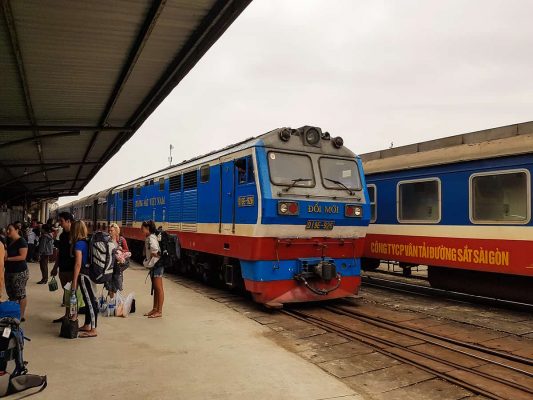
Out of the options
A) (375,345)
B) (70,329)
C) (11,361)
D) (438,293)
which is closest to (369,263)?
(438,293)

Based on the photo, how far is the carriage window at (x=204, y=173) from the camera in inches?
410

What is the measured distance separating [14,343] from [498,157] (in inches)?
320

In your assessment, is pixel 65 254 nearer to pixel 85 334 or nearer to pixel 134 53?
pixel 85 334

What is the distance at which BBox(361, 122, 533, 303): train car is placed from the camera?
822cm

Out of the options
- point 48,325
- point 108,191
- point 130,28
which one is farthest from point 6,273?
point 108,191

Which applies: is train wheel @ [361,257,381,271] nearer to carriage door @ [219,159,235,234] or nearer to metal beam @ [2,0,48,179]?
carriage door @ [219,159,235,234]

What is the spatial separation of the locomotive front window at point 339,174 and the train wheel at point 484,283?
2713mm

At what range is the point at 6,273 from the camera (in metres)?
6.79

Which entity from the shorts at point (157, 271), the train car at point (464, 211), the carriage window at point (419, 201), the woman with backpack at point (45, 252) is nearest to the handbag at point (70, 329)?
the shorts at point (157, 271)

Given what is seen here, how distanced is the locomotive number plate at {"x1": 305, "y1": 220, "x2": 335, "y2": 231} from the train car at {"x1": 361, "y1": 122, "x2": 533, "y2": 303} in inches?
97.7

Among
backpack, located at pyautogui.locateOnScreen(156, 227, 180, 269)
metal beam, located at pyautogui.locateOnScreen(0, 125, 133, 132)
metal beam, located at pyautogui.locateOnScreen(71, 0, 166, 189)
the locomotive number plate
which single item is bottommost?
backpack, located at pyautogui.locateOnScreen(156, 227, 180, 269)

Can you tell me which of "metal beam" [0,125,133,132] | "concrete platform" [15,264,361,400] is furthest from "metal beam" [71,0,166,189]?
"concrete platform" [15,264,361,400]

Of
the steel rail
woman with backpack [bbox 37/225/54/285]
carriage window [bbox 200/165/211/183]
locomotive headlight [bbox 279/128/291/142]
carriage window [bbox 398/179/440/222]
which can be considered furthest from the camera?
woman with backpack [bbox 37/225/54/285]

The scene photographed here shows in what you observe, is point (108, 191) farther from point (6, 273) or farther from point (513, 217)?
point (513, 217)
